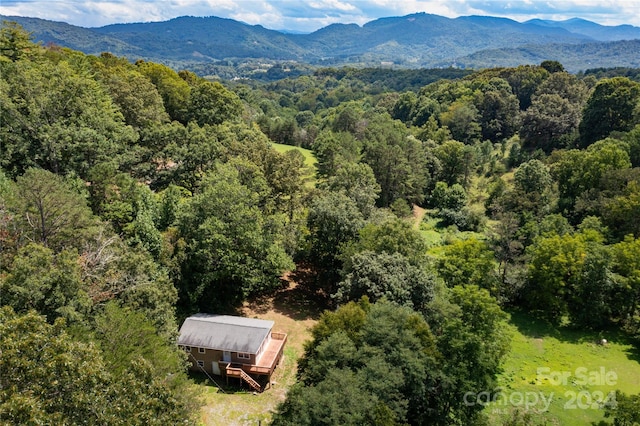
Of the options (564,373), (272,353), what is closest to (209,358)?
(272,353)

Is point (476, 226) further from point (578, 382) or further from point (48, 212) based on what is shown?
point (48, 212)

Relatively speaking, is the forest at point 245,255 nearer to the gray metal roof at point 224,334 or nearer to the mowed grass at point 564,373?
the mowed grass at point 564,373

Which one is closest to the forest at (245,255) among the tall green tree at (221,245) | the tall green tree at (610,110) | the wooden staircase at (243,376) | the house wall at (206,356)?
the tall green tree at (221,245)

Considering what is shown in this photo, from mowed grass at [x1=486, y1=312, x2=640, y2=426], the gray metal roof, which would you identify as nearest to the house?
the gray metal roof

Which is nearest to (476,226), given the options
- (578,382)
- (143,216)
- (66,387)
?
(578,382)

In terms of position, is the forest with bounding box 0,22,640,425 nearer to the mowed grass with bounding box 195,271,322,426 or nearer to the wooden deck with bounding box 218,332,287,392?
the mowed grass with bounding box 195,271,322,426

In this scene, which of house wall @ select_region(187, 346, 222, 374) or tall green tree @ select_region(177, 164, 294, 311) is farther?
tall green tree @ select_region(177, 164, 294, 311)
